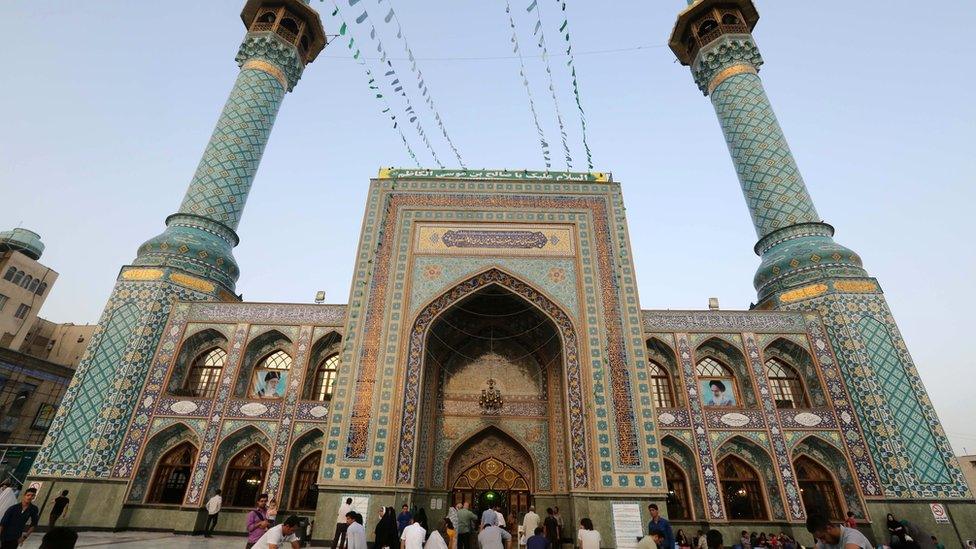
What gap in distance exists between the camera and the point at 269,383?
Answer: 11375 millimetres

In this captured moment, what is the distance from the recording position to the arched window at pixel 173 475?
33.4 feet

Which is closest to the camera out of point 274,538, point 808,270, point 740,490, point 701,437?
point 274,538

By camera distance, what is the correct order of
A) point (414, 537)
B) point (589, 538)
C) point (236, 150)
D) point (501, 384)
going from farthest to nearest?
1. point (236, 150)
2. point (501, 384)
3. point (589, 538)
4. point (414, 537)

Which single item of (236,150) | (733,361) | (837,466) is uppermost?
(236,150)

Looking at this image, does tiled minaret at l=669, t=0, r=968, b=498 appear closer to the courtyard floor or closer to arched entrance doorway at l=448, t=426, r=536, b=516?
arched entrance doorway at l=448, t=426, r=536, b=516

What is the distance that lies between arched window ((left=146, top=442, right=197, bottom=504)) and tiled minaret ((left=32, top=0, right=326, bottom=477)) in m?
0.91

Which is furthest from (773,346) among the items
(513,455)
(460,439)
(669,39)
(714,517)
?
(669,39)

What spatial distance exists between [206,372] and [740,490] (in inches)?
468

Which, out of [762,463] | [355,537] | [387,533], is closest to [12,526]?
[355,537]

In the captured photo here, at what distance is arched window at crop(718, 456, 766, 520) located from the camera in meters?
10.2

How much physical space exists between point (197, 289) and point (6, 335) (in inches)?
533

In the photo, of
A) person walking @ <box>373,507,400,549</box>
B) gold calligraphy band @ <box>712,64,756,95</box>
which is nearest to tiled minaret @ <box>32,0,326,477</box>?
person walking @ <box>373,507,400,549</box>

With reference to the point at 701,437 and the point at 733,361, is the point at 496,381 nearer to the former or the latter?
the point at 701,437

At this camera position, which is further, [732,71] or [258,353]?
[732,71]
